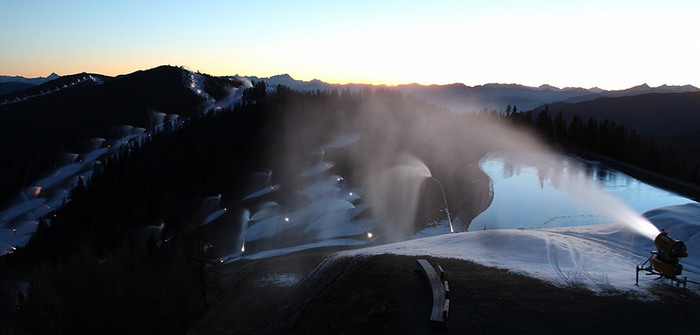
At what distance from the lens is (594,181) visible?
54656mm

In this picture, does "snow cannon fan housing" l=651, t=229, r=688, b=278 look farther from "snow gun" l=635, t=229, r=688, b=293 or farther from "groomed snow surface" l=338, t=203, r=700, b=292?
"groomed snow surface" l=338, t=203, r=700, b=292

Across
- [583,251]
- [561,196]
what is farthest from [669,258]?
[561,196]

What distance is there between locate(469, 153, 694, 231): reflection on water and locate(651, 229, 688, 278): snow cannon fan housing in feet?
75.0

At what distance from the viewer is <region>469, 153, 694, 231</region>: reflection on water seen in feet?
125

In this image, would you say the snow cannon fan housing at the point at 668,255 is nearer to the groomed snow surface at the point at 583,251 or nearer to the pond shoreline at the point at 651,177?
the groomed snow surface at the point at 583,251

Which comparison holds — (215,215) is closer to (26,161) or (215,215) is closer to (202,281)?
(202,281)

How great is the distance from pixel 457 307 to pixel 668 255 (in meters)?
7.87

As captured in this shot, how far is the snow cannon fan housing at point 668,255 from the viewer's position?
1264 centimetres

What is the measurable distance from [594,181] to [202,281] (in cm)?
5533

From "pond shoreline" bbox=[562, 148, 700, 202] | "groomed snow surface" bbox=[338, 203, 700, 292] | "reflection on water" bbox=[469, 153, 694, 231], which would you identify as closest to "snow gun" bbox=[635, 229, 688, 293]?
"groomed snow surface" bbox=[338, 203, 700, 292]

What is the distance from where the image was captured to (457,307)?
12.1m

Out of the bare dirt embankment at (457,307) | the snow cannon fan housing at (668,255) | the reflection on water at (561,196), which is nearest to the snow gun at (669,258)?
the snow cannon fan housing at (668,255)

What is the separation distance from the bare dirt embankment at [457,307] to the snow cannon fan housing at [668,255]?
1.82ft

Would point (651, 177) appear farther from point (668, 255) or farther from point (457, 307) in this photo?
point (457, 307)
